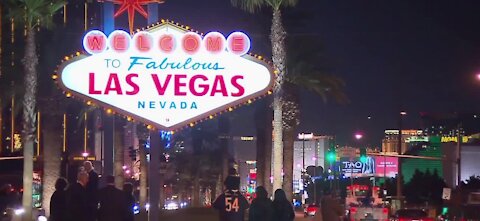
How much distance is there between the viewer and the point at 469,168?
67.6 m

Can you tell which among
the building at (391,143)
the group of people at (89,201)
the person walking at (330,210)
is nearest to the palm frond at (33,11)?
the person walking at (330,210)

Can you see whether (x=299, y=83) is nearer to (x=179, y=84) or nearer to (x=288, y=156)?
(x=288, y=156)

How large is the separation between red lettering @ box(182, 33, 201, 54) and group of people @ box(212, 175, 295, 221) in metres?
4.64

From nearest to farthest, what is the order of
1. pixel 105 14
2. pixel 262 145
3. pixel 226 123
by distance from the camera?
pixel 105 14, pixel 262 145, pixel 226 123

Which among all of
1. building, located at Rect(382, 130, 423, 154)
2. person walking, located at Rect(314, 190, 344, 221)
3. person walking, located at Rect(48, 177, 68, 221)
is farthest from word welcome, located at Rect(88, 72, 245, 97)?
building, located at Rect(382, 130, 423, 154)

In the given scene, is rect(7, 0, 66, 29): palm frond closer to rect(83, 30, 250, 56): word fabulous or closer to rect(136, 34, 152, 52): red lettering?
rect(83, 30, 250, 56): word fabulous

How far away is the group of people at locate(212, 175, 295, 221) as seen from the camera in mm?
14367

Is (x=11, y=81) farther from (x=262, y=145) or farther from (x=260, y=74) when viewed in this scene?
(x=260, y=74)

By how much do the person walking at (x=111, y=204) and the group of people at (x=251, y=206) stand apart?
1.77m

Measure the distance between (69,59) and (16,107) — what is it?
668 inches

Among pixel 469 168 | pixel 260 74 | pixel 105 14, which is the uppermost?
pixel 105 14

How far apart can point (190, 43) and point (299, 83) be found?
15.7m

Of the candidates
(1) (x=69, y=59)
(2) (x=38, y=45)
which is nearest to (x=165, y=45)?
(1) (x=69, y=59)

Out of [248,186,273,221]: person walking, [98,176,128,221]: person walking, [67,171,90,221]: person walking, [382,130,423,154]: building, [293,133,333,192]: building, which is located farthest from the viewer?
[293,133,333,192]: building
